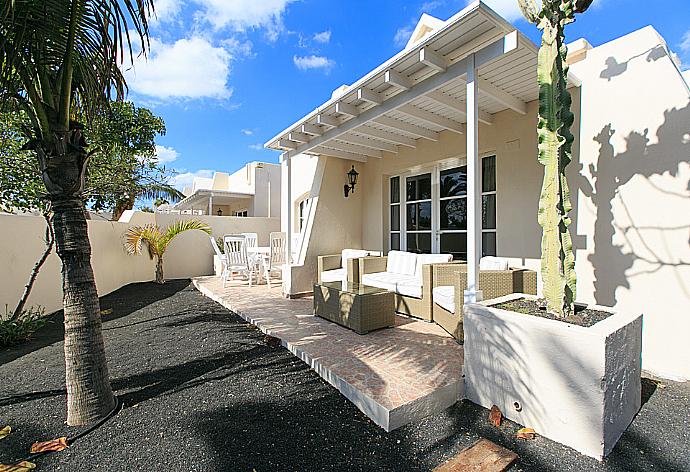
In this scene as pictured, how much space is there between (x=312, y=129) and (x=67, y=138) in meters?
4.06

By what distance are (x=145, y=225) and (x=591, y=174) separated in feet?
35.6

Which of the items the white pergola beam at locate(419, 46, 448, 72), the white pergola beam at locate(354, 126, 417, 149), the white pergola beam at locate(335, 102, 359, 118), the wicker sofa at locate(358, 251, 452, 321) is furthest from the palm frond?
the white pergola beam at locate(419, 46, 448, 72)

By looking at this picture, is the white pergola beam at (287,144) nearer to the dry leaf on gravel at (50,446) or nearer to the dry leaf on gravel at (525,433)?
the dry leaf on gravel at (50,446)

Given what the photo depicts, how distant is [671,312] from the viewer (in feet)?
11.2

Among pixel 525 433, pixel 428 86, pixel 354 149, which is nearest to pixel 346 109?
pixel 428 86

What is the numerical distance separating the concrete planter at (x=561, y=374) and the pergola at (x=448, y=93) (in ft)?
2.64

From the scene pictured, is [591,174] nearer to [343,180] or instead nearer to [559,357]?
[559,357]

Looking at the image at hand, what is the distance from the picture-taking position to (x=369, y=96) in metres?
4.50

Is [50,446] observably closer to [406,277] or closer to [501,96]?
[406,277]

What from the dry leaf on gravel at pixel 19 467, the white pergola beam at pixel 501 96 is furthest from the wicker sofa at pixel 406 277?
the dry leaf on gravel at pixel 19 467

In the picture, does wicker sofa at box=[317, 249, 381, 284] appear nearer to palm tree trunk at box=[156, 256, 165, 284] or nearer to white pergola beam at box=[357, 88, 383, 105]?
white pergola beam at box=[357, 88, 383, 105]

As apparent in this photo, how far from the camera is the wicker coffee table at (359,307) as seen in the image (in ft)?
14.3

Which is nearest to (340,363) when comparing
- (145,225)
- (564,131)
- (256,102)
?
(564,131)

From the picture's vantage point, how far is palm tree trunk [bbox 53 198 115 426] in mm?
2451
